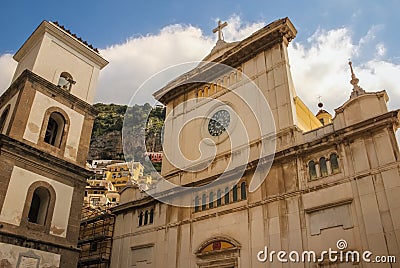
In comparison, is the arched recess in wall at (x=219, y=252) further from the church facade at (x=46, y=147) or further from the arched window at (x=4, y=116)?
the arched window at (x=4, y=116)

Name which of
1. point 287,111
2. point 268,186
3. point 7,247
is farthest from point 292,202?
point 7,247

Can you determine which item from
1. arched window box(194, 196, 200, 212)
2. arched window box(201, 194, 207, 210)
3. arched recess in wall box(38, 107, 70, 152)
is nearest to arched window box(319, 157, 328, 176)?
arched window box(201, 194, 207, 210)

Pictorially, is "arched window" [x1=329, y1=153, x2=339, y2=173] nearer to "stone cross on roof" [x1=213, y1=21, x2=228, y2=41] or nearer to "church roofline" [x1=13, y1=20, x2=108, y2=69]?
"stone cross on roof" [x1=213, y1=21, x2=228, y2=41]

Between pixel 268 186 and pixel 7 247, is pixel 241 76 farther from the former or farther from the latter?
pixel 7 247

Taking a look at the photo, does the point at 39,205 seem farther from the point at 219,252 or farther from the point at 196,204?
the point at 219,252

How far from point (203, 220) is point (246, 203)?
2520 millimetres

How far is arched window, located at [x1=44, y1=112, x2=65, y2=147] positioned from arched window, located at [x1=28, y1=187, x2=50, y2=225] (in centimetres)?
262

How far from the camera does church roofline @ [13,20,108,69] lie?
20922 millimetres

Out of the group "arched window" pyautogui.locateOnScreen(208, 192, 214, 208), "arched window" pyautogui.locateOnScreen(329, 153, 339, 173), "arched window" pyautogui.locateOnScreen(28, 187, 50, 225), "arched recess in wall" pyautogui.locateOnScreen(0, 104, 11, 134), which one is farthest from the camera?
"arched recess in wall" pyautogui.locateOnScreen(0, 104, 11, 134)

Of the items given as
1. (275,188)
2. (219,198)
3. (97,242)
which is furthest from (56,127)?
(275,188)

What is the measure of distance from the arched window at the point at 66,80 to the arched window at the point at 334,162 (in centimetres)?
1415

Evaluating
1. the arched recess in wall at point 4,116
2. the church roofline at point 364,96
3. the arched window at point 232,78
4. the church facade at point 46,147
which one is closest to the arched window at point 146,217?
the church facade at point 46,147

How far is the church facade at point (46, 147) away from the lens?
16.0 meters

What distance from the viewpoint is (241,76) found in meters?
21.5
